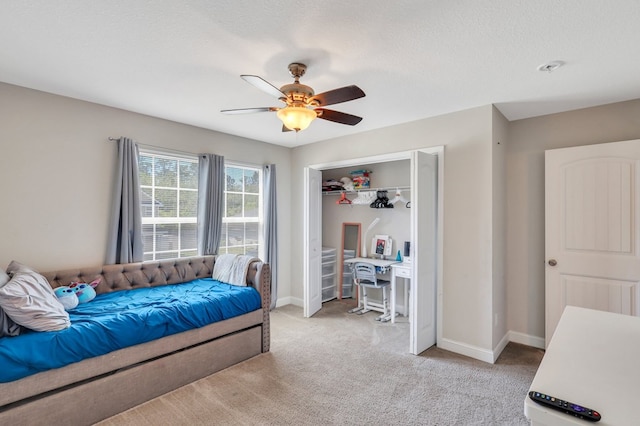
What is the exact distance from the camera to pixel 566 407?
2.71 feet

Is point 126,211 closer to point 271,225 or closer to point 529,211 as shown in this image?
point 271,225

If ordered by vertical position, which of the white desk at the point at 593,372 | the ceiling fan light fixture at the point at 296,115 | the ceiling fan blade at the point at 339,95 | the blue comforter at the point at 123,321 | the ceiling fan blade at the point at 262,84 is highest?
the ceiling fan blade at the point at 262,84

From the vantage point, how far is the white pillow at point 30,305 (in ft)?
6.60

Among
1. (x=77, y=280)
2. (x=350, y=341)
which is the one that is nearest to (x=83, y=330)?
(x=77, y=280)

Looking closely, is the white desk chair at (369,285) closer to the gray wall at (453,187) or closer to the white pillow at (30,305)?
the gray wall at (453,187)

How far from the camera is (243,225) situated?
15.1ft

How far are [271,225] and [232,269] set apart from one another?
121cm

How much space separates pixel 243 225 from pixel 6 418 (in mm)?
3038

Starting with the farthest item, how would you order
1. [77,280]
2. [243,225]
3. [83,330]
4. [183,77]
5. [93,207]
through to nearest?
1. [243,225]
2. [93,207]
3. [77,280]
4. [183,77]
5. [83,330]

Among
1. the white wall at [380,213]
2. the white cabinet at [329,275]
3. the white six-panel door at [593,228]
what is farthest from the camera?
the white cabinet at [329,275]

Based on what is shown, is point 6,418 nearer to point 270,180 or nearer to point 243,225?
point 243,225

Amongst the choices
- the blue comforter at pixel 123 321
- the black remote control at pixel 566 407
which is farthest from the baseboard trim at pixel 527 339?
the black remote control at pixel 566 407

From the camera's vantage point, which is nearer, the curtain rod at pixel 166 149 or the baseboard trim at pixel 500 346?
the baseboard trim at pixel 500 346

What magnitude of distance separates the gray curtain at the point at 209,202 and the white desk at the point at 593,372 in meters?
3.63
